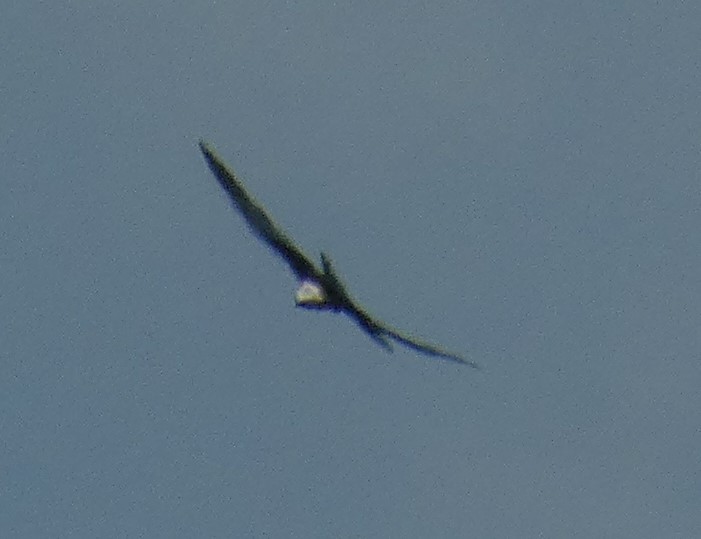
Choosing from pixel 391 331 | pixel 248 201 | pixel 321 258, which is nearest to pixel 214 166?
pixel 248 201

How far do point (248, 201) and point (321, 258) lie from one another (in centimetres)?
189

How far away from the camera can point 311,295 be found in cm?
3225

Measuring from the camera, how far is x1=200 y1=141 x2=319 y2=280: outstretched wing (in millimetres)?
29766

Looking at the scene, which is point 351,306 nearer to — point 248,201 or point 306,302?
point 306,302

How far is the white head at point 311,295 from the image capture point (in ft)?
105

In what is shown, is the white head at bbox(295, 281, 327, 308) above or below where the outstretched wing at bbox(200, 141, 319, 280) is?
below

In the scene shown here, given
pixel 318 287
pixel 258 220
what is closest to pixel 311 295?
pixel 318 287

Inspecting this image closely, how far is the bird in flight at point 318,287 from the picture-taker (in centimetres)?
3070

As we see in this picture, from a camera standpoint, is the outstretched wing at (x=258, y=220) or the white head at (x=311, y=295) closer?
the outstretched wing at (x=258, y=220)

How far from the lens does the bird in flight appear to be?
→ 3070cm

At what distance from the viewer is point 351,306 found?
106 feet

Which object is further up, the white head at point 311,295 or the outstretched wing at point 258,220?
the outstretched wing at point 258,220

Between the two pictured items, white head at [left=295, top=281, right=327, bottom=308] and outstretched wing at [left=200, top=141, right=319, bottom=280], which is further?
white head at [left=295, top=281, right=327, bottom=308]

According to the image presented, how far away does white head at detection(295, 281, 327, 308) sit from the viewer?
32.2m
